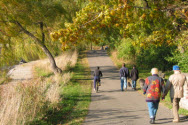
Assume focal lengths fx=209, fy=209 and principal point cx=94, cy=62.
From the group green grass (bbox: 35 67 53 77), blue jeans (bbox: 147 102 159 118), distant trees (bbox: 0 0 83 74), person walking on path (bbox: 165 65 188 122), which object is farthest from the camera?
green grass (bbox: 35 67 53 77)

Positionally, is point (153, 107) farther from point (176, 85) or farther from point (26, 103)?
point (26, 103)

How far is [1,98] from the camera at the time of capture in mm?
6449

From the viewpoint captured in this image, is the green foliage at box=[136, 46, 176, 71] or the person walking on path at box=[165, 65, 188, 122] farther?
the green foliage at box=[136, 46, 176, 71]

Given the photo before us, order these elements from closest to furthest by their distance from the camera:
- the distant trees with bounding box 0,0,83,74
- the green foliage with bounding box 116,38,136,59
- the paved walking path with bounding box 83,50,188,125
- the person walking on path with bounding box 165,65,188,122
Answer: the person walking on path with bounding box 165,65,188,122 < the paved walking path with bounding box 83,50,188,125 < the distant trees with bounding box 0,0,83,74 < the green foliage with bounding box 116,38,136,59

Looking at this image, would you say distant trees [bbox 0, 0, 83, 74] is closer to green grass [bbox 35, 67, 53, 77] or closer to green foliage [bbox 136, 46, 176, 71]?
green grass [bbox 35, 67, 53, 77]

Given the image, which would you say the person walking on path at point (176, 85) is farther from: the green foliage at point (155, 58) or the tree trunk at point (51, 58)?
the green foliage at point (155, 58)

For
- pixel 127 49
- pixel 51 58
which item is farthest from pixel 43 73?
pixel 127 49

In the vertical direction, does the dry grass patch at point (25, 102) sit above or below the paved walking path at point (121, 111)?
above

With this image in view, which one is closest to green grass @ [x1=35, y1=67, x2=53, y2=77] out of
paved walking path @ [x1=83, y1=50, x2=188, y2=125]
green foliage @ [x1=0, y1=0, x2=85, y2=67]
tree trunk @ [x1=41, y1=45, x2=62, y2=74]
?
tree trunk @ [x1=41, y1=45, x2=62, y2=74]

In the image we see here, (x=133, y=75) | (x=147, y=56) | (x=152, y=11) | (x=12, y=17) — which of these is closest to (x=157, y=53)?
(x=147, y=56)

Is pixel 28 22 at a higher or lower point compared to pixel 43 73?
higher

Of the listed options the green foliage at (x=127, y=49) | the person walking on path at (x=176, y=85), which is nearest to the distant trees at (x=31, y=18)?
the green foliage at (x=127, y=49)

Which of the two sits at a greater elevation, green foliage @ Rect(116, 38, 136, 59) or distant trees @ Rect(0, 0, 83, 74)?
distant trees @ Rect(0, 0, 83, 74)

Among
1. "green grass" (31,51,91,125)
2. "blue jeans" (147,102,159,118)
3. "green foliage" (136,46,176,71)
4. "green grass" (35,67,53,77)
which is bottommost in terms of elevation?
"green grass" (31,51,91,125)
